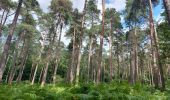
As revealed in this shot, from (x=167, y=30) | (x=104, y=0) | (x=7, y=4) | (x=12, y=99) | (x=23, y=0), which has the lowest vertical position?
(x=12, y=99)

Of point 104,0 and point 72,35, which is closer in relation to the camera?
point 104,0

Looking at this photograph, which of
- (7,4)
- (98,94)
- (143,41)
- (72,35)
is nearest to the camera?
Answer: (98,94)

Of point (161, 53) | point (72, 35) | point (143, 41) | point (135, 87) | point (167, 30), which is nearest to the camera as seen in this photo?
point (135, 87)

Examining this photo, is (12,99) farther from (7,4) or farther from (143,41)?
(143,41)

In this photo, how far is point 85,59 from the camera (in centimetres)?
7256

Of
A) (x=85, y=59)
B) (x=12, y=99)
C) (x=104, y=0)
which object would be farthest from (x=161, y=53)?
(x=85, y=59)

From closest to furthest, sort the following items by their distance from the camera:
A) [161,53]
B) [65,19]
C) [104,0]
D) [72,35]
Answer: [161,53] → [104,0] → [65,19] → [72,35]

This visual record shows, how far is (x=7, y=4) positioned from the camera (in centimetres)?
3055

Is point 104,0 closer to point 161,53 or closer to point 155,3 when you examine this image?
point 155,3

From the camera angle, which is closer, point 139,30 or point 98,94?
point 98,94

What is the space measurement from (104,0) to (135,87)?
1484 centimetres

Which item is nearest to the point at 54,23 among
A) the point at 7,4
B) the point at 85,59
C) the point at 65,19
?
the point at 65,19

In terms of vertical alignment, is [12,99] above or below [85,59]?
below

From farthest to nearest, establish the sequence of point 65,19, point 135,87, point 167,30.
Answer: point 65,19
point 167,30
point 135,87
